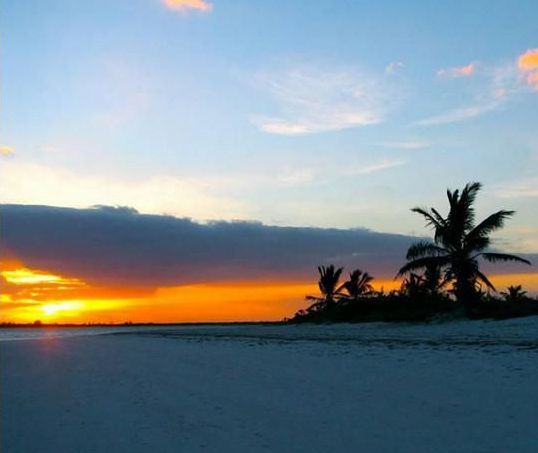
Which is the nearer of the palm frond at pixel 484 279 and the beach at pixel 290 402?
the beach at pixel 290 402

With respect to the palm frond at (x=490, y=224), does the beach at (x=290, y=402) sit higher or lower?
lower

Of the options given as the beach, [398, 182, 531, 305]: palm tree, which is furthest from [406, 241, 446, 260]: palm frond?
the beach

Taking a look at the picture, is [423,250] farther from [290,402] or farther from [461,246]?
[290,402]

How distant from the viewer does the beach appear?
832cm

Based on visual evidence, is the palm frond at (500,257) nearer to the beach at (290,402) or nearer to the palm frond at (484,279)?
the palm frond at (484,279)

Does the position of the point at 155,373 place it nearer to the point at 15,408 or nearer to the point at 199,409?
the point at 15,408

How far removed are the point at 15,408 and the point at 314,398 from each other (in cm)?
604

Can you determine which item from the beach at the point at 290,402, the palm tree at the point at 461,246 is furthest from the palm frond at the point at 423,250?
the beach at the point at 290,402

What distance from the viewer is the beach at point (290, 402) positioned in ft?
27.3

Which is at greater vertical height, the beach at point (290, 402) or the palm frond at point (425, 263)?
the palm frond at point (425, 263)

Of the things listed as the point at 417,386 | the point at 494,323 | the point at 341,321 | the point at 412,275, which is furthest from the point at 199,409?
the point at 412,275

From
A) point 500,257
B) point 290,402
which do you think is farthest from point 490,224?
point 290,402

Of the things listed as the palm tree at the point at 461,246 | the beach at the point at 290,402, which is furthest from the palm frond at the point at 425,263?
the beach at the point at 290,402

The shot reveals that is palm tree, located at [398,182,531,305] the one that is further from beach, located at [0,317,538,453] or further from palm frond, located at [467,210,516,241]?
beach, located at [0,317,538,453]
